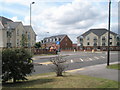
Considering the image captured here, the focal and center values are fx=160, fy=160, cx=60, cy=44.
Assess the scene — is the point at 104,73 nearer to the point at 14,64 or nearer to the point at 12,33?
the point at 14,64

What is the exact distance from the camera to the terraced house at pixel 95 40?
82.0m

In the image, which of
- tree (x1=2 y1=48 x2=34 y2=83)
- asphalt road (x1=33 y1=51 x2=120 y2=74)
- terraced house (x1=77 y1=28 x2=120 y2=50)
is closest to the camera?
tree (x1=2 y1=48 x2=34 y2=83)

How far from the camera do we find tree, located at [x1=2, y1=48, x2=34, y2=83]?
7.43 metres

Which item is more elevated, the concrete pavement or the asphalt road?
the concrete pavement

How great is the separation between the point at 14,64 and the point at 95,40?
8033 cm

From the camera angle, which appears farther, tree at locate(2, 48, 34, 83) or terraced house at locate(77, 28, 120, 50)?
terraced house at locate(77, 28, 120, 50)

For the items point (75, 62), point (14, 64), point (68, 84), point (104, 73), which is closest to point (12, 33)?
point (75, 62)

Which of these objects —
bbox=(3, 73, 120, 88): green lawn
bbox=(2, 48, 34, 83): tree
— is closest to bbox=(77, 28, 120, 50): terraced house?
bbox=(3, 73, 120, 88): green lawn

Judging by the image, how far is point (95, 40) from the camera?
3346 inches

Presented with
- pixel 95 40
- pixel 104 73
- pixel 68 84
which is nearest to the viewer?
pixel 68 84

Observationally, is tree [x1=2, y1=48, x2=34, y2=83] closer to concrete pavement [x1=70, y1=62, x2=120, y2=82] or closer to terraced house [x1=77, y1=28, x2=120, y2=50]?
concrete pavement [x1=70, y1=62, x2=120, y2=82]

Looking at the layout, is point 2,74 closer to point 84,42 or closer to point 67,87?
point 67,87

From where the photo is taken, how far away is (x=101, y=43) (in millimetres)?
84312

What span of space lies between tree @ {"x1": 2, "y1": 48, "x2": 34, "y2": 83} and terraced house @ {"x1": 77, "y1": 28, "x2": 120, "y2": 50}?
253 ft
